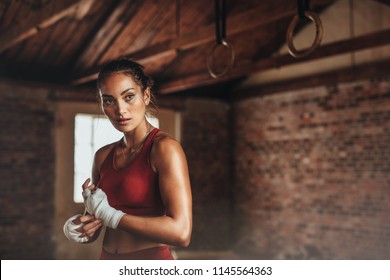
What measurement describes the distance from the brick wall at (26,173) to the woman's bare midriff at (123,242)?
423cm

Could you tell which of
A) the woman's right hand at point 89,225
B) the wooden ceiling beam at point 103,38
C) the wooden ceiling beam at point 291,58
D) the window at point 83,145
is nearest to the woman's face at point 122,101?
the woman's right hand at point 89,225

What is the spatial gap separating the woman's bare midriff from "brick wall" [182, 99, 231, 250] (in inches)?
209

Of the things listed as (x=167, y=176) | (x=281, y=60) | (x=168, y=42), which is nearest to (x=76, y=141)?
(x=168, y=42)

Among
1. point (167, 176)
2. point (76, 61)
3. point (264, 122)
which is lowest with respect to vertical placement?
point (167, 176)

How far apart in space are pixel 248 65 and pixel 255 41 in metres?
1.13

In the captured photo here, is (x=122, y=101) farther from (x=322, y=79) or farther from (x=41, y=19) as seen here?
(x=322, y=79)

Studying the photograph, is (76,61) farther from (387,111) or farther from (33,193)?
(387,111)

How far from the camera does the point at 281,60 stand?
562 cm

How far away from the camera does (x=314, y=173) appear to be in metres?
6.46

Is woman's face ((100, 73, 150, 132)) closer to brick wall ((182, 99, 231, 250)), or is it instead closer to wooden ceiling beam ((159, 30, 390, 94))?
wooden ceiling beam ((159, 30, 390, 94))

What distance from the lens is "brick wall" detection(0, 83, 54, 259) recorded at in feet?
19.4

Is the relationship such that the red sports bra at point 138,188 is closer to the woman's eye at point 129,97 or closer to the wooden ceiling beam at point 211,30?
the woman's eye at point 129,97

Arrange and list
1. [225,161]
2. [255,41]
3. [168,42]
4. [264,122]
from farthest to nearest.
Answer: [225,161] → [264,122] → [255,41] → [168,42]

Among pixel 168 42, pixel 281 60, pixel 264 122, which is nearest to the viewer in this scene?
pixel 168 42
